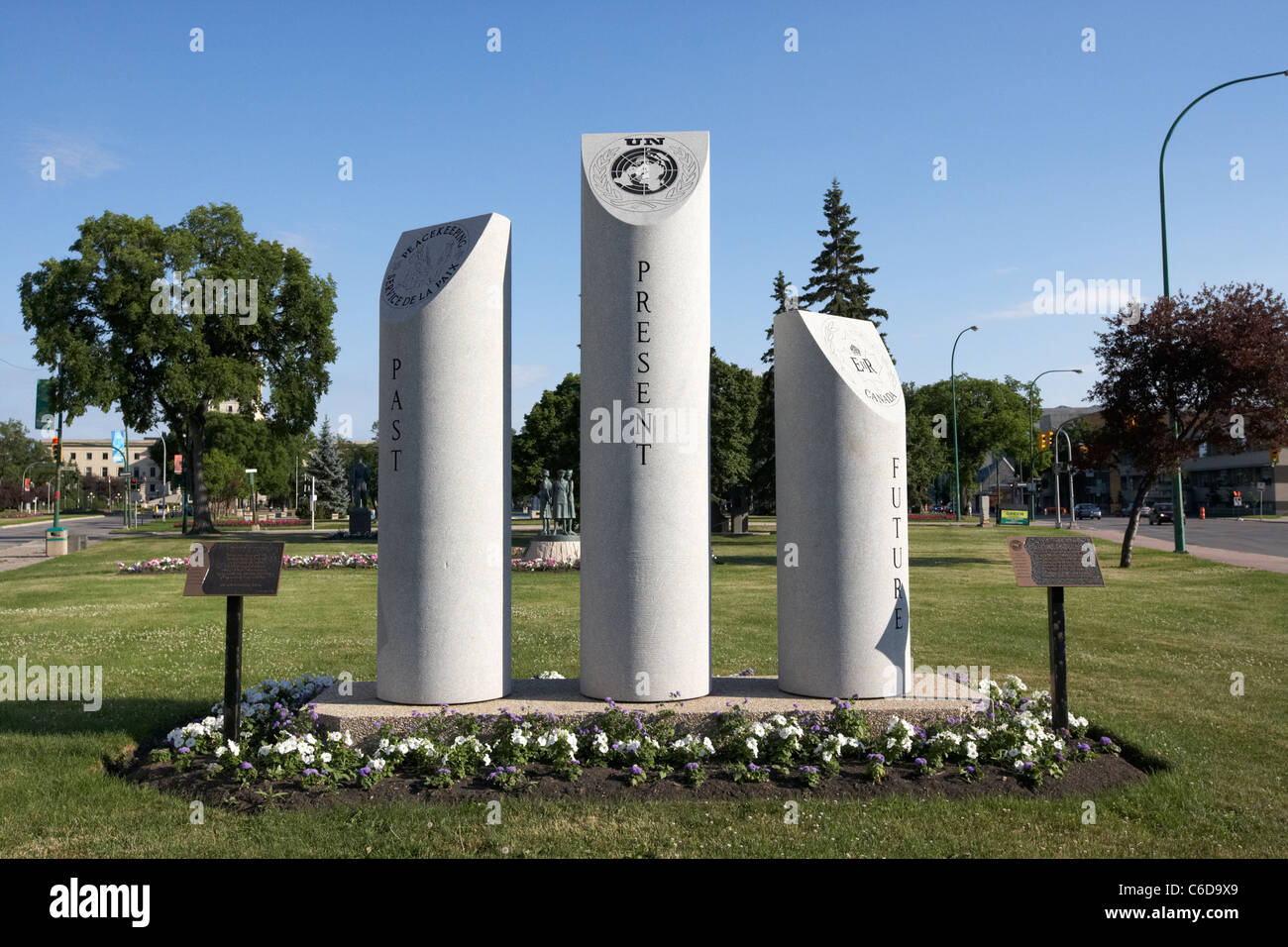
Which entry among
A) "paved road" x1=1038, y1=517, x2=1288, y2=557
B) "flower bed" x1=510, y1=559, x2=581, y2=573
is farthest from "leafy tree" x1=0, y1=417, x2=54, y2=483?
"paved road" x1=1038, y1=517, x2=1288, y2=557

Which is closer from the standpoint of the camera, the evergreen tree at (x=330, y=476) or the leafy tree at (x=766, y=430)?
the leafy tree at (x=766, y=430)

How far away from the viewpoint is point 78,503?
114438 mm

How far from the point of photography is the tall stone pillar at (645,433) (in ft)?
23.5

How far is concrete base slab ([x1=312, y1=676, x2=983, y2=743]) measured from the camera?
6.86 meters

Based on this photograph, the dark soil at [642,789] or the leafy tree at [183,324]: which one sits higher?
the leafy tree at [183,324]

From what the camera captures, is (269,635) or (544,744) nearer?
(544,744)

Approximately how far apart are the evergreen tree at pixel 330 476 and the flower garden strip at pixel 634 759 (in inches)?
2787

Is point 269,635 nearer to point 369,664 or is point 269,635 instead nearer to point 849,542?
point 369,664

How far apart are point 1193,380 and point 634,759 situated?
2235cm

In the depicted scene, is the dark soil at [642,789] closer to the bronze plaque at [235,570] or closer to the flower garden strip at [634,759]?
the flower garden strip at [634,759]

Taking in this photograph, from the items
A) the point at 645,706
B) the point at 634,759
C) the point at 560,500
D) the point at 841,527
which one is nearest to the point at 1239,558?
the point at 560,500

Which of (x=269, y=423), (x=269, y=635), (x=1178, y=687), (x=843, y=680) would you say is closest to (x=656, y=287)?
(x=843, y=680)

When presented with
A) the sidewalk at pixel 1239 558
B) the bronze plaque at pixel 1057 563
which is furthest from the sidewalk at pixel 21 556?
the sidewalk at pixel 1239 558

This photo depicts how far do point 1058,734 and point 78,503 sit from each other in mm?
130318
